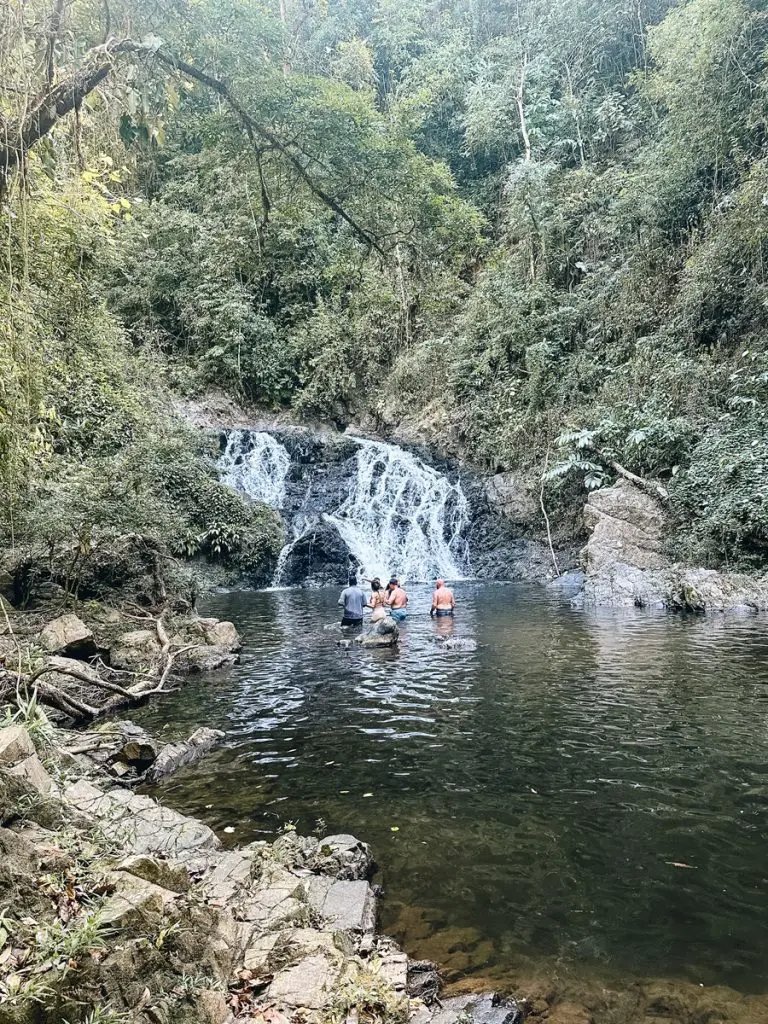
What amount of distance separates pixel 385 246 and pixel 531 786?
5225mm

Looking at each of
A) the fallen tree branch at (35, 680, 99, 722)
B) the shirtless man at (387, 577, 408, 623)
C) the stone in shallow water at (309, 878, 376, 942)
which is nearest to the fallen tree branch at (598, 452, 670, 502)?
the shirtless man at (387, 577, 408, 623)

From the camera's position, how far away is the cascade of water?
76.8 feet

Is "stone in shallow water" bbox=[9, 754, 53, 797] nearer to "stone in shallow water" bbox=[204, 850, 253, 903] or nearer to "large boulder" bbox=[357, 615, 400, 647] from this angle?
"stone in shallow water" bbox=[204, 850, 253, 903]

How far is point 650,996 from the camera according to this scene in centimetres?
325

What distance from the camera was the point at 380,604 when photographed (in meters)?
14.2

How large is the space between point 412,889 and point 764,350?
759 inches

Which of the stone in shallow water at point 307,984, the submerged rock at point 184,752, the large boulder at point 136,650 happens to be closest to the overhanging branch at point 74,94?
the stone in shallow water at point 307,984

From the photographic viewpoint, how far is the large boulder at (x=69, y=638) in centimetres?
917

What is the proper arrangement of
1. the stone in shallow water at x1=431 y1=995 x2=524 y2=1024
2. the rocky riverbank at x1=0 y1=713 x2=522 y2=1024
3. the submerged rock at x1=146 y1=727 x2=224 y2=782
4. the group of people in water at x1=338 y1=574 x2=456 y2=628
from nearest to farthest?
the rocky riverbank at x1=0 y1=713 x2=522 y2=1024 → the stone in shallow water at x1=431 y1=995 x2=524 y2=1024 → the submerged rock at x1=146 y1=727 x2=224 y2=782 → the group of people in water at x1=338 y1=574 x2=456 y2=628

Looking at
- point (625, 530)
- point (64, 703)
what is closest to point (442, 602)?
point (625, 530)

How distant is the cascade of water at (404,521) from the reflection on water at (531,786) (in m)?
11.8

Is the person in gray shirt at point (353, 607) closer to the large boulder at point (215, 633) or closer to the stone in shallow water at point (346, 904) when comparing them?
the large boulder at point (215, 633)

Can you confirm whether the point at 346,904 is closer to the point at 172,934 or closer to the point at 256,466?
the point at 172,934

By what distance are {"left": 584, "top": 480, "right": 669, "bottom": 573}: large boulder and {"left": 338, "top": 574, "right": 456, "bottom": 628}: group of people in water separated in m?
5.36
